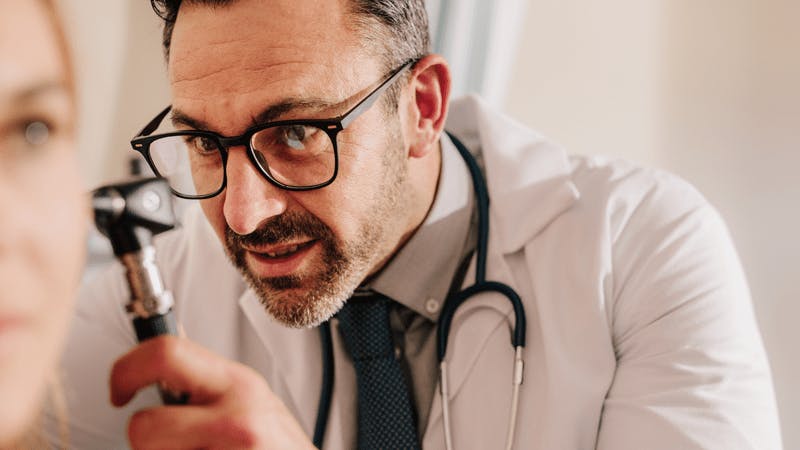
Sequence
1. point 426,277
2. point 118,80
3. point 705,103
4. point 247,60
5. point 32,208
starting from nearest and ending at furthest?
point 32,208 < point 247,60 < point 118,80 < point 426,277 < point 705,103

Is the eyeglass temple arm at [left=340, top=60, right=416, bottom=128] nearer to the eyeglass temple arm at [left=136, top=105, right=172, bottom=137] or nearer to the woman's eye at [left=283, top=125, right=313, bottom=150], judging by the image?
the woman's eye at [left=283, top=125, right=313, bottom=150]

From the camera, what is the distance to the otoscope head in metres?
0.33

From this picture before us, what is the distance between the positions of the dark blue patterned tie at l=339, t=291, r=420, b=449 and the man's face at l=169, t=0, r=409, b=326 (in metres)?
0.06

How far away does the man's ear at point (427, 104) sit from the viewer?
830 millimetres

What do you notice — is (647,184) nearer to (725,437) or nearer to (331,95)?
(725,437)

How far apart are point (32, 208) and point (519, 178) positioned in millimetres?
675

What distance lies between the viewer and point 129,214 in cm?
34

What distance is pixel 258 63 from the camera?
2.14 feet

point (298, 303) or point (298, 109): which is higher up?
point (298, 109)

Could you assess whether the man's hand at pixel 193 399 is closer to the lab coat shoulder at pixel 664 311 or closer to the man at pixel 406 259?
the man at pixel 406 259

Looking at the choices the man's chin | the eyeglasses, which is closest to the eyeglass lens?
the eyeglasses

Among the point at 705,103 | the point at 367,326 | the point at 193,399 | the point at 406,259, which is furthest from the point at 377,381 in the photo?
the point at 705,103

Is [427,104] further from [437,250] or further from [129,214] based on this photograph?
[129,214]

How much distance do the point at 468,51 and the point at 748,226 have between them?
0.65 metres
